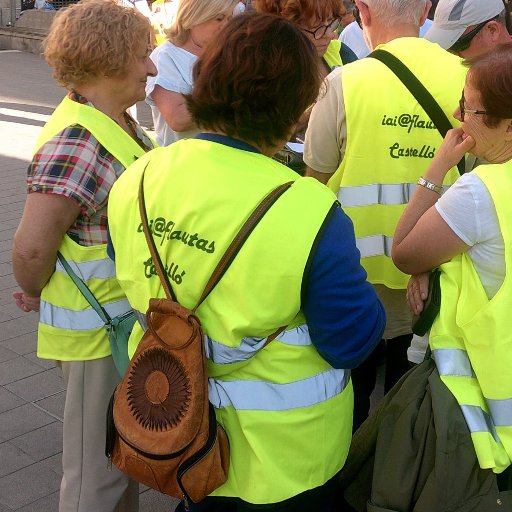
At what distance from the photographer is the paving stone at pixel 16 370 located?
440 centimetres

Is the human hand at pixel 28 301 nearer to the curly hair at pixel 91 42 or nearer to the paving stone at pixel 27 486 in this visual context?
the curly hair at pixel 91 42

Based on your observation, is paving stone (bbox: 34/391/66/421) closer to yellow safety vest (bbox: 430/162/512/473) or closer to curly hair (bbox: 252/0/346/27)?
curly hair (bbox: 252/0/346/27)

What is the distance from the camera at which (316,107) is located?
3068 mm

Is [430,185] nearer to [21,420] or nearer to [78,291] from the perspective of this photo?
[78,291]

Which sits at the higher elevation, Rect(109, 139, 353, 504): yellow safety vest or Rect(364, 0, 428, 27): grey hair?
Rect(364, 0, 428, 27): grey hair

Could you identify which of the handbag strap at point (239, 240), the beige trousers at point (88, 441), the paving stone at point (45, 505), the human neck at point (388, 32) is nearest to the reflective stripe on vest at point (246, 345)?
the handbag strap at point (239, 240)

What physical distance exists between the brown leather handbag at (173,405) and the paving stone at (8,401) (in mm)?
2181

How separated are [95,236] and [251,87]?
876mm

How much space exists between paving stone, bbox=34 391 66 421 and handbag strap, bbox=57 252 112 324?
60.1 inches

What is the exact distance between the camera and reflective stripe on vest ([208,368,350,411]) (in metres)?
2.07

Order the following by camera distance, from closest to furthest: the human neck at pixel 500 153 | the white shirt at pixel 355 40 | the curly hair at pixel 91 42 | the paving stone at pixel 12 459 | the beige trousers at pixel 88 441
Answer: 1. the human neck at pixel 500 153
2. the curly hair at pixel 91 42
3. the beige trousers at pixel 88 441
4. the paving stone at pixel 12 459
5. the white shirt at pixel 355 40

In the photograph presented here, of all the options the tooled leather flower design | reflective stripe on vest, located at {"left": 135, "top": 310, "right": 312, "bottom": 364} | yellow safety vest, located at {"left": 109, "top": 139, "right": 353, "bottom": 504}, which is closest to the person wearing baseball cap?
yellow safety vest, located at {"left": 109, "top": 139, "right": 353, "bottom": 504}

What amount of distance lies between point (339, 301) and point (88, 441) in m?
1.20

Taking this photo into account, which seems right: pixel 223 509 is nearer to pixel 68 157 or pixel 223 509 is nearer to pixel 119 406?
pixel 119 406
